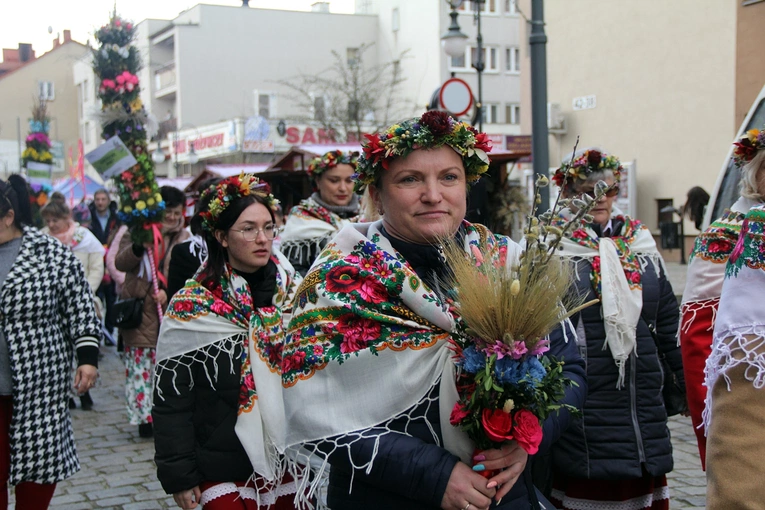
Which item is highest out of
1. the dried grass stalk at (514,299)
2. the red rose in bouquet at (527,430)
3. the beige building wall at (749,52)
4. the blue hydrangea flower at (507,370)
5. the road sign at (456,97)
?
the beige building wall at (749,52)

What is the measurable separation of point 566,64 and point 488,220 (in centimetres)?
2060

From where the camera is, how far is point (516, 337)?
2297 mm

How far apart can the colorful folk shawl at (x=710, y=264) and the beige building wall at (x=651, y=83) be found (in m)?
19.8

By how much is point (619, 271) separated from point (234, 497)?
2203mm

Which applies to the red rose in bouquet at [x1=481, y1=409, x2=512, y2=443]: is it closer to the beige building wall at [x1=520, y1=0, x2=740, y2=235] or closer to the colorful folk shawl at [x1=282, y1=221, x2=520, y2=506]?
the colorful folk shawl at [x1=282, y1=221, x2=520, y2=506]

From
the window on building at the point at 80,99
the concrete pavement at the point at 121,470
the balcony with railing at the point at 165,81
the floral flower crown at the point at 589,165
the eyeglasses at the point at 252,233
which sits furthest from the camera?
the window on building at the point at 80,99

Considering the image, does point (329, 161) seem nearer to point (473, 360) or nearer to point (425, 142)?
point (425, 142)

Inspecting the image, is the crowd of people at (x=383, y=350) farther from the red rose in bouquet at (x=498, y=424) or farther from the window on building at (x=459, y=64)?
the window on building at (x=459, y=64)

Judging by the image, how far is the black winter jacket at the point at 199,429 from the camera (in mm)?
3881

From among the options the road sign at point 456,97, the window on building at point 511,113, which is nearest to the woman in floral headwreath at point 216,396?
the road sign at point 456,97

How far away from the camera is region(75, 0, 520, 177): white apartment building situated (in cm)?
5025

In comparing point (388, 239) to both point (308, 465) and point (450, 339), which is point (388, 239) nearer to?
point (450, 339)

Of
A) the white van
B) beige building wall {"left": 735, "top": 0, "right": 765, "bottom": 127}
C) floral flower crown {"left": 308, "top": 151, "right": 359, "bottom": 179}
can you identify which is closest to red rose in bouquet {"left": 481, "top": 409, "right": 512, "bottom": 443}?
the white van

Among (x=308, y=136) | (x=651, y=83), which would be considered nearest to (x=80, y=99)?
(x=308, y=136)
